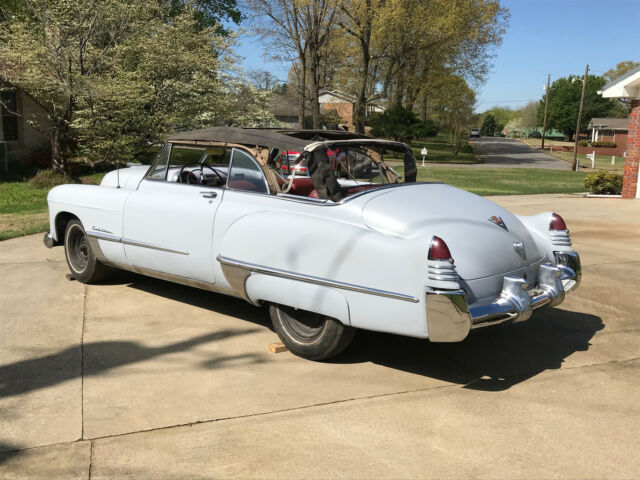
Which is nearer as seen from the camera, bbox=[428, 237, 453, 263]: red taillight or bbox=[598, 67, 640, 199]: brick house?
bbox=[428, 237, 453, 263]: red taillight

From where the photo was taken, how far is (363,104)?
37.3 m

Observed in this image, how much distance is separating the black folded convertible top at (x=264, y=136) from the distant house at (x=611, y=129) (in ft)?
227

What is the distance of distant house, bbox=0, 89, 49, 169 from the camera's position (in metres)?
18.5

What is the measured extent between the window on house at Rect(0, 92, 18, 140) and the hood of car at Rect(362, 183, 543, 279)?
1708 cm

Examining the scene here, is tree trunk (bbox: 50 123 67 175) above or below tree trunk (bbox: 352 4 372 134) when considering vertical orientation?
below

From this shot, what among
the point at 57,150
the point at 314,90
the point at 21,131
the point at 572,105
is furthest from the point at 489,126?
the point at 57,150

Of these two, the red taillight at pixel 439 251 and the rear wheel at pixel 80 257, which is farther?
the rear wheel at pixel 80 257

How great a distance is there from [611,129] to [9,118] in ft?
238

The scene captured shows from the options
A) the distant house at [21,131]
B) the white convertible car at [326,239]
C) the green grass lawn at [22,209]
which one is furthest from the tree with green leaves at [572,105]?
the white convertible car at [326,239]

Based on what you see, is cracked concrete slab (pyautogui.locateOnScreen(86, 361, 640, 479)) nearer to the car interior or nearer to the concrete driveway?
the concrete driveway

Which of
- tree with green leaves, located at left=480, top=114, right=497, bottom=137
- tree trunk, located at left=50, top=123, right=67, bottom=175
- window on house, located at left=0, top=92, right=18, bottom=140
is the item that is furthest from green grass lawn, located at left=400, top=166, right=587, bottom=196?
tree with green leaves, located at left=480, top=114, right=497, bottom=137

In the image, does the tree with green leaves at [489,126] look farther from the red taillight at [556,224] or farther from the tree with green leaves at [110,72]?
the red taillight at [556,224]

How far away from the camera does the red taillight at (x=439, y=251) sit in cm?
380

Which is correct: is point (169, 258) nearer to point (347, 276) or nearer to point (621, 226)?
point (347, 276)
